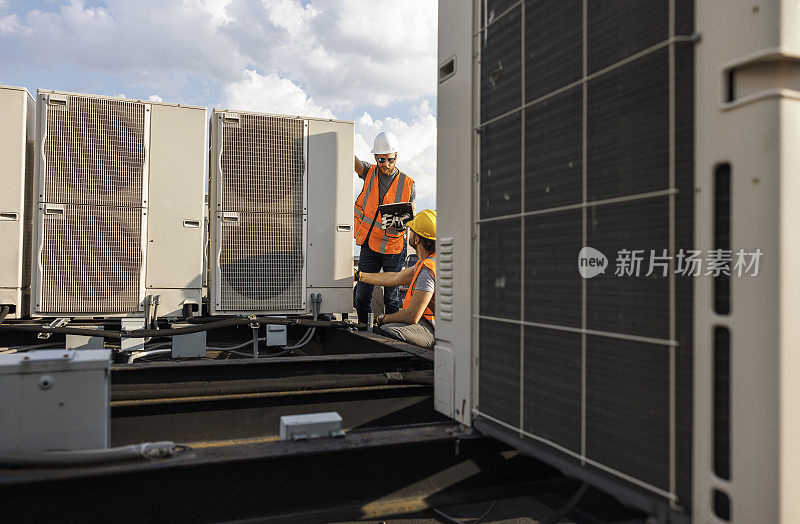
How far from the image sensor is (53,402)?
1712 mm

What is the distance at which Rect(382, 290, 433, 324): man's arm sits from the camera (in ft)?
14.3

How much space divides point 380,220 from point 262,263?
1.66 meters

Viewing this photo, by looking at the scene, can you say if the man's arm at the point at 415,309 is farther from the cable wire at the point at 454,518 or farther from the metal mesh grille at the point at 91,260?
the metal mesh grille at the point at 91,260

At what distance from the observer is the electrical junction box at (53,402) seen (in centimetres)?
168

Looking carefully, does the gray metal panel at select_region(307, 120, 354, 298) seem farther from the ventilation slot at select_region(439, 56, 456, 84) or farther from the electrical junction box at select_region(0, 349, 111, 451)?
the electrical junction box at select_region(0, 349, 111, 451)

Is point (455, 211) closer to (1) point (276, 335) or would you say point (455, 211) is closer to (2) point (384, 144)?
(1) point (276, 335)

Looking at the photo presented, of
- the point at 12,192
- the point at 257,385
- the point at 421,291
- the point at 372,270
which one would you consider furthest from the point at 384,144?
the point at 257,385

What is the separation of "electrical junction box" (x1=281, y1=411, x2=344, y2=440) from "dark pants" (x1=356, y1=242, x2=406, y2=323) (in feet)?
13.0

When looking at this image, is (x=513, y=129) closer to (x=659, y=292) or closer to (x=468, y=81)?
(x=468, y=81)

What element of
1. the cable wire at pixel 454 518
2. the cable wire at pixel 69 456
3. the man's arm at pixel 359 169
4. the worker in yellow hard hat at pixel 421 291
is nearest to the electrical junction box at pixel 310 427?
the cable wire at pixel 69 456

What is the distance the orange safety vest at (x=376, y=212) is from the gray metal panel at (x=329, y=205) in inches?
41.2

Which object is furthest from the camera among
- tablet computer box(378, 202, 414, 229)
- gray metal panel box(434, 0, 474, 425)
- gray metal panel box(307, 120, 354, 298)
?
tablet computer box(378, 202, 414, 229)

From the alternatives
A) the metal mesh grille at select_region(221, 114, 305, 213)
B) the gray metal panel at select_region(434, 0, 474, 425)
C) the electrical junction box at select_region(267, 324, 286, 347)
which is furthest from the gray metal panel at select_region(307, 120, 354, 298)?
the gray metal panel at select_region(434, 0, 474, 425)

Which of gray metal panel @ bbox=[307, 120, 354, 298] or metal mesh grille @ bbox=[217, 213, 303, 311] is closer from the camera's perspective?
metal mesh grille @ bbox=[217, 213, 303, 311]
